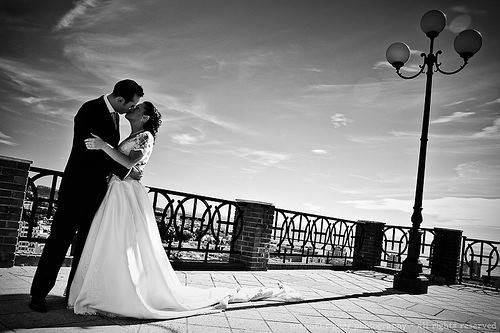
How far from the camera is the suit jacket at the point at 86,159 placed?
2965 millimetres

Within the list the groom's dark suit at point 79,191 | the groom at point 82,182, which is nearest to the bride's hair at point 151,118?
the groom at point 82,182

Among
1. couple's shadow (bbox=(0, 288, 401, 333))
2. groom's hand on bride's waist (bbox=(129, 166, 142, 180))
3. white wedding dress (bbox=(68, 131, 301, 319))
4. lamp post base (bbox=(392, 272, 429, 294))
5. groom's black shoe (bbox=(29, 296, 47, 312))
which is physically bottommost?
lamp post base (bbox=(392, 272, 429, 294))

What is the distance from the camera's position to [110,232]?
3051 mm

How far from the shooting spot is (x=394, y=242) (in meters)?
10.3

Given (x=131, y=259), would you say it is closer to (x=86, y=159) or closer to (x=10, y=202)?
(x=86, y=159)

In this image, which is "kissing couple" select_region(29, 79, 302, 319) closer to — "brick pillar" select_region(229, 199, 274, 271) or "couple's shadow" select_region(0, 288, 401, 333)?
"couple's shadow" select_region(0, 288, 401, 333)

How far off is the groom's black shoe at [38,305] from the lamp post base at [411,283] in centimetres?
656

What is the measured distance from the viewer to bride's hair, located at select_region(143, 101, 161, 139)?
3.52 meters

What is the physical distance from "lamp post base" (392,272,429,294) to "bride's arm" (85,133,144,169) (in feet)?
20.3

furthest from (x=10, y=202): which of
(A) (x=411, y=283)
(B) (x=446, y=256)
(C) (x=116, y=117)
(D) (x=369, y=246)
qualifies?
(B) (x=446, y=256)

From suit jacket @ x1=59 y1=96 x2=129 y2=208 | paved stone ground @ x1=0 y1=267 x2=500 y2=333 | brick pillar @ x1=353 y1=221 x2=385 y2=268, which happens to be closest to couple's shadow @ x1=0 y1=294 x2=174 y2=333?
paved stone ground @ x1=0 y1=267 x2=500 y2=333

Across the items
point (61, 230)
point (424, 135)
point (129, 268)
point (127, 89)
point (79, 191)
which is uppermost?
point (424, 135)

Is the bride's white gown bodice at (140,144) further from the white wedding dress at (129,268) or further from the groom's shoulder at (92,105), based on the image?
the groom's shoulder at (92,105)

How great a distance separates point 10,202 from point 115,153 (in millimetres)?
2177
